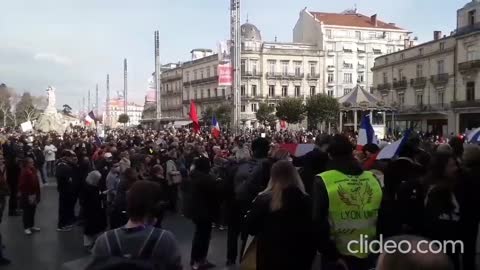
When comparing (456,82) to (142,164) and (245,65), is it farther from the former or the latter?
(142,164)

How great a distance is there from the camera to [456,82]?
166 ft

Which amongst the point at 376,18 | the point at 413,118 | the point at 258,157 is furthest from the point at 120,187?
the point at 376,18

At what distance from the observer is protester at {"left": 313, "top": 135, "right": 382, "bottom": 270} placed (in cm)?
409

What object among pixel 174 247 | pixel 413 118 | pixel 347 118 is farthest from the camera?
pixel 413 118

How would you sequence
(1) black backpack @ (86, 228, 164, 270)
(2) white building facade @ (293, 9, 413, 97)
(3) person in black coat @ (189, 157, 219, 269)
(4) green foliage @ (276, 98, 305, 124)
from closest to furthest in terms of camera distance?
1. (1) black backpack @ (86, 228, 164, 270)
2. (3) person in black coat @ (189, 157, 219, 269)
3. (4) green foliage @ (276, 98, 305, 124)
4. (2) white building facade @ (293, 9, 413, 97)

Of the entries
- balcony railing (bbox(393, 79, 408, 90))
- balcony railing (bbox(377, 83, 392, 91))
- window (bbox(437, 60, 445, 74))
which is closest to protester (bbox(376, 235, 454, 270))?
window (bbox(437, 60, 445, 74))

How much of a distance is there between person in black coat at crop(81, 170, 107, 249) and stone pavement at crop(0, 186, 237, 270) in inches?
10.4

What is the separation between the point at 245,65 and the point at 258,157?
7172 centimetres

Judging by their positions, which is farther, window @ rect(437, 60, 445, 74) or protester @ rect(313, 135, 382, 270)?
window @ rect(437, 60, 445, 74)

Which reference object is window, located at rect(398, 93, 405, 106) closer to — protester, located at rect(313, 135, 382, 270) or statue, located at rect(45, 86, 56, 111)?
statue, located at rect(45, 86, 56, 111)

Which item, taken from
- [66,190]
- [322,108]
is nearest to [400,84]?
[322,108]

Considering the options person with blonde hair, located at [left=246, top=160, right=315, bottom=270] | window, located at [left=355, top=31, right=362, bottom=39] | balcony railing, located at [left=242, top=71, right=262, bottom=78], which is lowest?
person with blonde hair, located at [left=246, top=160, right=315, bottom=270]

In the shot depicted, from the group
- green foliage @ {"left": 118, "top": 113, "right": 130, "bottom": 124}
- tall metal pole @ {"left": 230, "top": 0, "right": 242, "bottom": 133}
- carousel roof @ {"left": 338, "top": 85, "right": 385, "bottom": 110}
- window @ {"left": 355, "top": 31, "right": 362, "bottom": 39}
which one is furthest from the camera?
green foliage @ {"left": 118, "top": 113, "right": 130, "bottom": 124}

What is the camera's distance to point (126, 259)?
2580 millimetres
